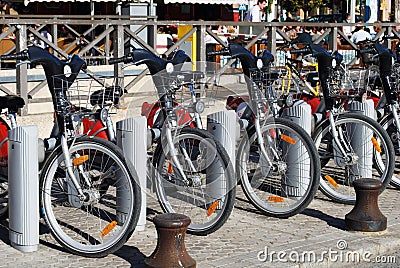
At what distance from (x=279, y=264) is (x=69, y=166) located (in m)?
A: 1.56

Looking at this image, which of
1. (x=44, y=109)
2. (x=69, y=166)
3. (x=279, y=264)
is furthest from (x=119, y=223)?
(x=44, y=109)

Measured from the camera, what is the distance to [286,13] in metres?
33.9

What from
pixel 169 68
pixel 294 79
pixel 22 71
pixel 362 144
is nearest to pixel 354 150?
pixel 362 144

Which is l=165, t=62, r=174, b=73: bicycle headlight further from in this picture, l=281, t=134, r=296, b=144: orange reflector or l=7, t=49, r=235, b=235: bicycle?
l=281, t=134, r=296, b=144: orange reflector

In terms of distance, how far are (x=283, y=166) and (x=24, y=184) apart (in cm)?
224

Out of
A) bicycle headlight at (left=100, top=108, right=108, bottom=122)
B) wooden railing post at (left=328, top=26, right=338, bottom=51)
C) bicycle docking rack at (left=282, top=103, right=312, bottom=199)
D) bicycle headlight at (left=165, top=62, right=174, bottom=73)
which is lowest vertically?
bicycle docking rack at (left=282, top=103, right=312, bottom=199)

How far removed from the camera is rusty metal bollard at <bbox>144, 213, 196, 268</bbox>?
17.5ft

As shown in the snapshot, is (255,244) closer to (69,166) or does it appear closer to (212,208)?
(212,208)

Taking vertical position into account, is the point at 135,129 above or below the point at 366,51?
below

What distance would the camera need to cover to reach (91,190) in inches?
228

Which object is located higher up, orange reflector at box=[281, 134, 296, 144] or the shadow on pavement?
orange reflector at box=[281, 134, 296, 144]

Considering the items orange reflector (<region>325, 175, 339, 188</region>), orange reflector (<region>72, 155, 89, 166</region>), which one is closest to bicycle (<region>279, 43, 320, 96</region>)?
orange reflector (<region>325, 175, 339, 188</region>)

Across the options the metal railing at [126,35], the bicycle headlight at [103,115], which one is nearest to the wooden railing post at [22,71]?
the metal railing at [126,35]

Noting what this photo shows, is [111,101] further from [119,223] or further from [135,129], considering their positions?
[119,223]
